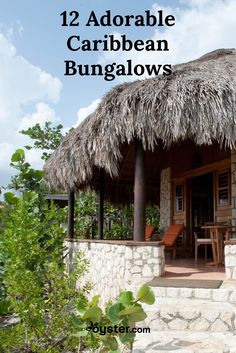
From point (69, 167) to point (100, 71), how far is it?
2.42 meters

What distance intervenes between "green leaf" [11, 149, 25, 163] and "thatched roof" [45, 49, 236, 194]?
3.47 feet

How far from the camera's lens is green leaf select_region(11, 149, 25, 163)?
5906 millimetres

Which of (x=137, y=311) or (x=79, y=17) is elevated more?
(x=79, y=17)

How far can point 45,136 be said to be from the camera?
16859mm

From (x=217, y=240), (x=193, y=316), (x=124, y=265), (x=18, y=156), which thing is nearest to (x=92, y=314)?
(x=193, y=316)

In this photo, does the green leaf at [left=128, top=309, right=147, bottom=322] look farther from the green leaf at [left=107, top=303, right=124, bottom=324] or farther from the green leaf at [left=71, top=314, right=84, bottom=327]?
the green leaf at [left=71, top=314, right=84, bottom=327]

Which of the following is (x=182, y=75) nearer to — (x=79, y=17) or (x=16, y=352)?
(x=79, y=17)

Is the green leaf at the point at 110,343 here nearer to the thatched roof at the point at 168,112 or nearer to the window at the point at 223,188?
the thatched roof at the point at 168,112

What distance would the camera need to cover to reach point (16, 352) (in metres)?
4.26

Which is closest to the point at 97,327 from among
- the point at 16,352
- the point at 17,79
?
the point at 16,352

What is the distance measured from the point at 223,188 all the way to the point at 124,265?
3.61 m

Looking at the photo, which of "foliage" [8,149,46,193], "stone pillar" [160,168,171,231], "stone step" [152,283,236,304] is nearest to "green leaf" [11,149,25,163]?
"foliage" [8,149,46,193]

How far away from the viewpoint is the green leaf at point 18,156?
5.91 meters

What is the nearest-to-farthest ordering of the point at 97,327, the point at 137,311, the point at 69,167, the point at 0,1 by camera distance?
the point at 137,311
the point at 97,327
the point at 0,1
the point at 69,167
